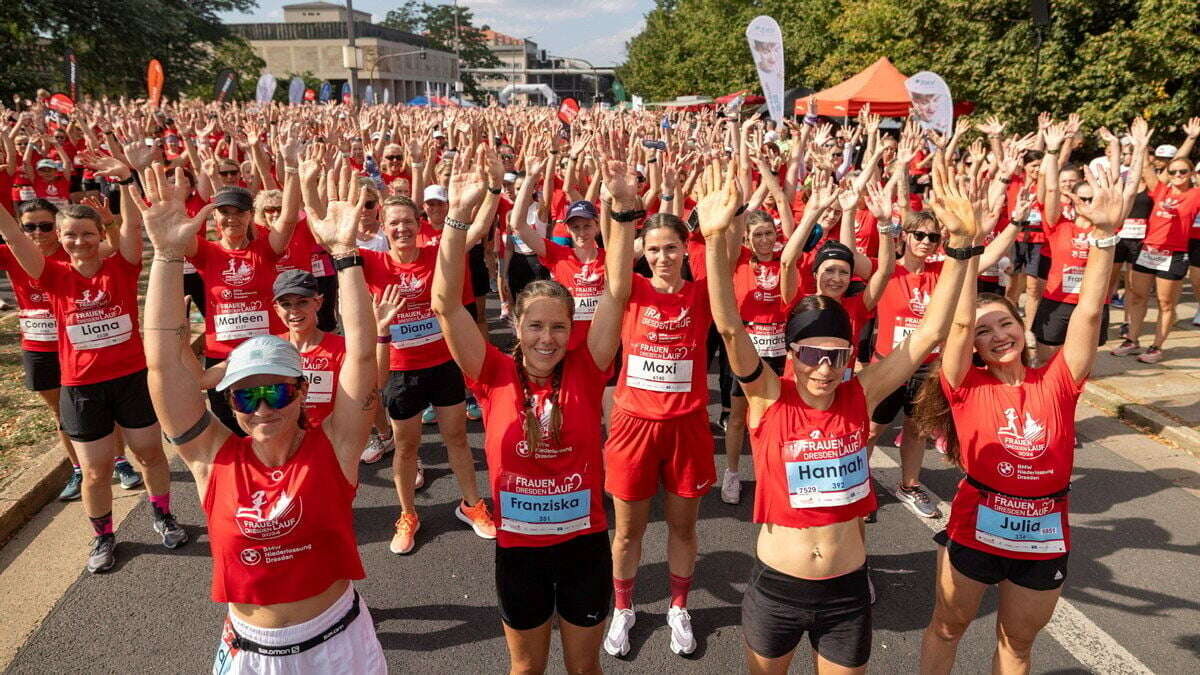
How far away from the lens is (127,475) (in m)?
5.59

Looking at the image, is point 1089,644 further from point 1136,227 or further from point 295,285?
point 1136,227

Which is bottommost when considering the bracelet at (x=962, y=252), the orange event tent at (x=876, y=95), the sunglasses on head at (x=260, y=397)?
the sunglasses on head at (x=260, y=397)

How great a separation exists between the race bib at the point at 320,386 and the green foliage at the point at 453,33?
10724 centimetres

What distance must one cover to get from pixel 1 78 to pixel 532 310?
1320 inches

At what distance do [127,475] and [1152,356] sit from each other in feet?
32.5

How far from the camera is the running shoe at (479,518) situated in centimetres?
488

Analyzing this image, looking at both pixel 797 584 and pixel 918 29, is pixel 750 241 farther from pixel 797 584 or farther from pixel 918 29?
pixel 918 29

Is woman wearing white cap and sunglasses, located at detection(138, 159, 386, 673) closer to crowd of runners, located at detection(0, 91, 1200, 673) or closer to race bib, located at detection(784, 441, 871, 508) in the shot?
crowd of runners, located at detection(0, 91, 1200, 673)

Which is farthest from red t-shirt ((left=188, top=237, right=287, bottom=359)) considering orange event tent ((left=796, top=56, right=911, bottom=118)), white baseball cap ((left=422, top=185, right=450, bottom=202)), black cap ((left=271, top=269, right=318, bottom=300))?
orange event tent ((left=796, top=56, right=911, bottom=118))

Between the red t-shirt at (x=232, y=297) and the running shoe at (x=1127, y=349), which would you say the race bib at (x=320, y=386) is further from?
the running shoe at (x=1127, y=349)

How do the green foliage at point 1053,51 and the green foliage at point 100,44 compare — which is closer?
the green foliage at point 1053,51

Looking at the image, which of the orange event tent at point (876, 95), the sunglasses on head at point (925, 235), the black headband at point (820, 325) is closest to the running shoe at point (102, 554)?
the black headband at point (820, 325)

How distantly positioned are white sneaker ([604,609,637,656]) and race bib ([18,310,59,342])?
4.01m

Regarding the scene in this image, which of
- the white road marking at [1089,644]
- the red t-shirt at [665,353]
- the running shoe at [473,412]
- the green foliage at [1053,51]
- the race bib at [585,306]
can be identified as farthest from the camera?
the green foliage at [1053,51]
